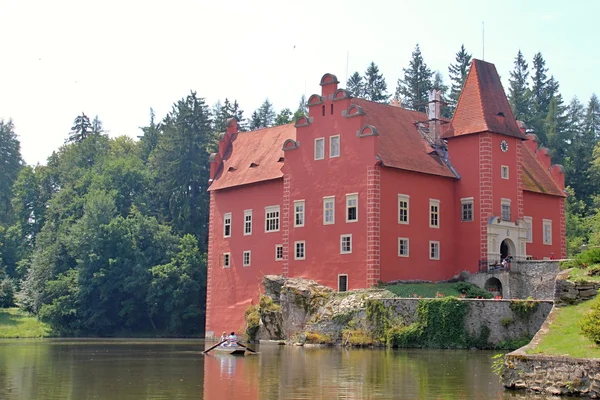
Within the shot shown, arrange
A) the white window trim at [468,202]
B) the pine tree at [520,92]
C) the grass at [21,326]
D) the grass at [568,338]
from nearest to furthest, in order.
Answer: the grass at [568,338] → the white window trim at [468,202] → the grass at [21,326] → the pine tree at [520,92]

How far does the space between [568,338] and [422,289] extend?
26.1m

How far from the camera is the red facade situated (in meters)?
53.1

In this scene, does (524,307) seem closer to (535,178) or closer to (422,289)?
(422,289)

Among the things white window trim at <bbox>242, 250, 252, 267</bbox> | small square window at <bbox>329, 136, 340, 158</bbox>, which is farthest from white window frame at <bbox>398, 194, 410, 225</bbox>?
white window trim at <bbox>242, 250, 252, 267</bbox>

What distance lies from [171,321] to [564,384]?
5160cm

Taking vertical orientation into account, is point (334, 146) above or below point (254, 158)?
below

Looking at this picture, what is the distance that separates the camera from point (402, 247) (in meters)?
53.7

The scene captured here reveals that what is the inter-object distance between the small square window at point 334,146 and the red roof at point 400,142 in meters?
1.98

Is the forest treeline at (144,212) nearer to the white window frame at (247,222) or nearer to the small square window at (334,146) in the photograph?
the white window frame at (247,222)

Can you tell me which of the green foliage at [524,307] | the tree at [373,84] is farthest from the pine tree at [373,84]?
the green foliage at [524,307]

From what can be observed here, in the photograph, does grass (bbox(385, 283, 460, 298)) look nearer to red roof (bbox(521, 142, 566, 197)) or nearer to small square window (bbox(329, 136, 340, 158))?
small square window (bbox(329, 136, 340, 158))

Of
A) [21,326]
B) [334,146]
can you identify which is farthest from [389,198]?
[21,326]

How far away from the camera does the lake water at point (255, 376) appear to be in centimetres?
2402

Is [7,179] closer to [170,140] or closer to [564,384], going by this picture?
[170,140]
